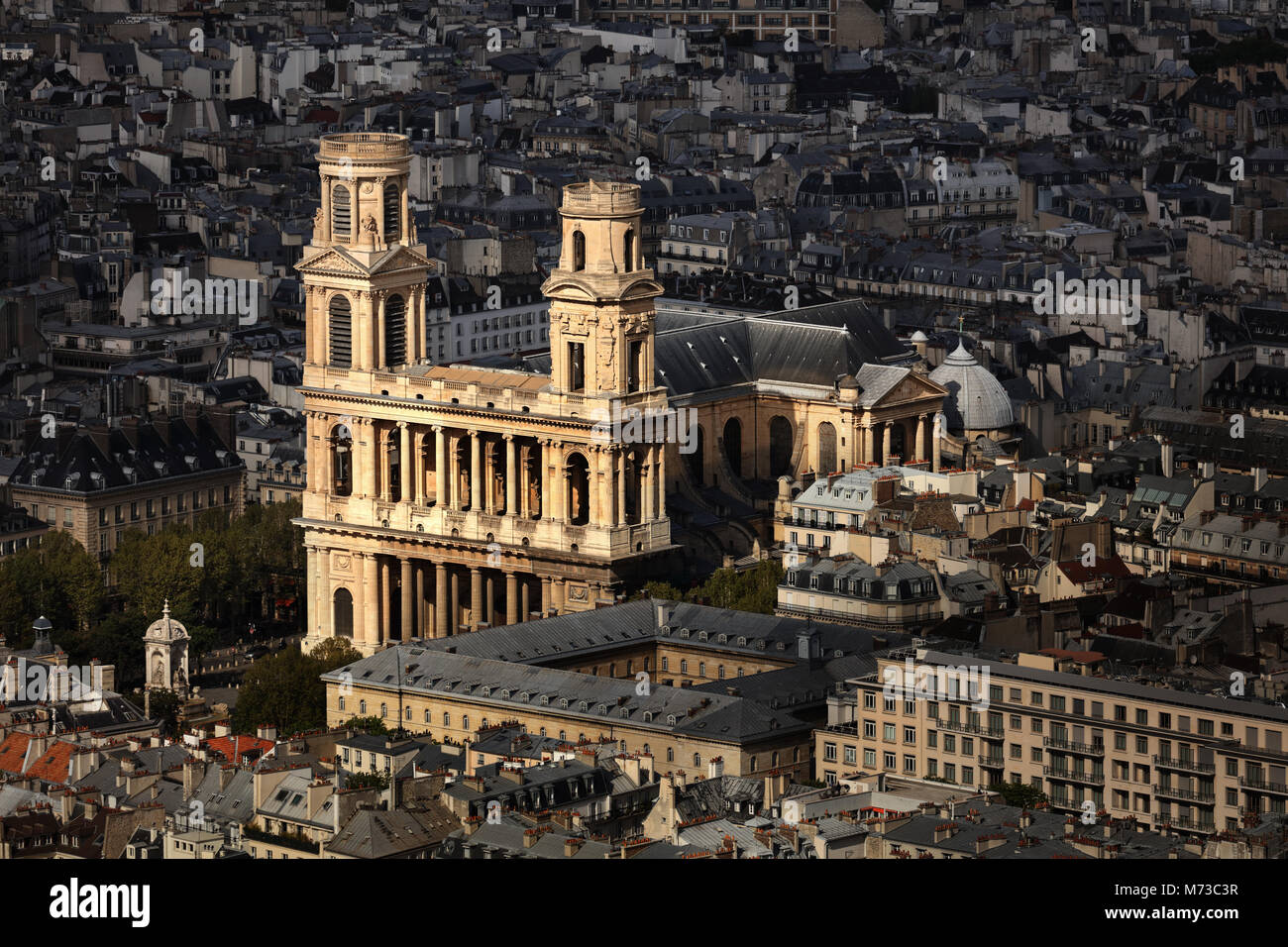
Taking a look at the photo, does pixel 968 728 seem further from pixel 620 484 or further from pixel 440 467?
pixel 440 467

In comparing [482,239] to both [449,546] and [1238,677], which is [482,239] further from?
[1238,677]

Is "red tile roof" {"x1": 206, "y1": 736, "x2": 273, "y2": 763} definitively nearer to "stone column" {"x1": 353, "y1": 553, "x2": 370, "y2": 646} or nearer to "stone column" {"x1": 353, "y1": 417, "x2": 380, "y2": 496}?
"stone column" {"x1": 353, "y1": 553, "x2": 370, "y2": 646}

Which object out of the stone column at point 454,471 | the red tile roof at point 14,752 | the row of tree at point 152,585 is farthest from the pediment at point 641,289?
the red tile roof at point 14,752

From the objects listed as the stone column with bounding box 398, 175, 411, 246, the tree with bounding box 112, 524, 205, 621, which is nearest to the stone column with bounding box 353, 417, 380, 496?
the stone column with bounding box 398, 175, 411, 246

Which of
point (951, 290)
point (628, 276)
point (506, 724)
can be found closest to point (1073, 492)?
point (628, 276)

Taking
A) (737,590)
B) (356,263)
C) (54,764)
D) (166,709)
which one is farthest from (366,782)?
(356,263)
